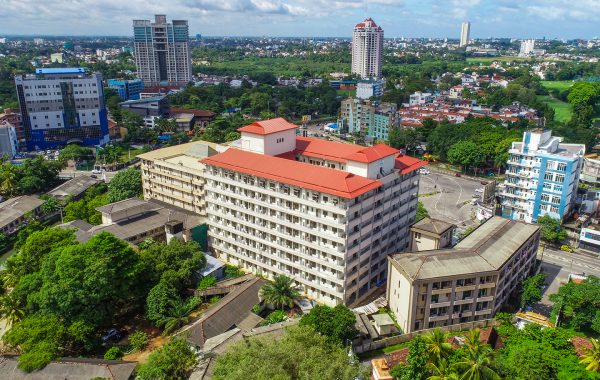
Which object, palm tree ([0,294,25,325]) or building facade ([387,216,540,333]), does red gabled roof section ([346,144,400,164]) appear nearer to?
building facade ([387,216,540,333])

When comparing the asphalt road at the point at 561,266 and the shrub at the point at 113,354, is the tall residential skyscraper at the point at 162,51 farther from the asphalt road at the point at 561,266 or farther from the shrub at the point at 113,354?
the shrub at the point at 113,354

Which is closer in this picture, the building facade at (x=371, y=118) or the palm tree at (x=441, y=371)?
the palm tree at (x=441, y=371)

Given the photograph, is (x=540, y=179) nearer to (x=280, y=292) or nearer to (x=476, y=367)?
(x=476, y=367)

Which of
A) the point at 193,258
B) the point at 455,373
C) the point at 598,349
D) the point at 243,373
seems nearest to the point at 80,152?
the point at 193,258

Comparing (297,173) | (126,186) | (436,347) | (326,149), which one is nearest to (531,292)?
(436,347)

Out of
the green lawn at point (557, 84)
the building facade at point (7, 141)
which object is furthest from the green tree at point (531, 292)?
the green lawn at point (557, 84)

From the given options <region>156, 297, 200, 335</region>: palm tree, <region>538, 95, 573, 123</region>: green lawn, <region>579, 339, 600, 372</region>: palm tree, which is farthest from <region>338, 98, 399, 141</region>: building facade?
<region>579, 339, 600, 372</region>: palm tree
